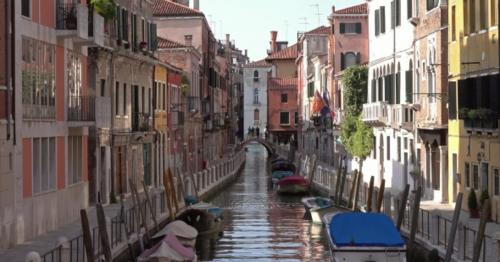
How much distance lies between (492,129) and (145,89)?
61.4 ft

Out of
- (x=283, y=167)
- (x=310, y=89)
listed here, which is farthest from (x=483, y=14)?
(x=310, y=89)

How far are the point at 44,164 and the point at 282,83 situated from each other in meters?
76.5

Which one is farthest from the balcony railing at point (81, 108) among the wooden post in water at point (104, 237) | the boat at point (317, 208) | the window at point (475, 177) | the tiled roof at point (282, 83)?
the tiled roof at point (282, 83)

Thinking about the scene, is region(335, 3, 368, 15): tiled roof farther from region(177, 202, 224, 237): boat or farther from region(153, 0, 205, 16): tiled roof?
region(177, 202, 224, 237): boat

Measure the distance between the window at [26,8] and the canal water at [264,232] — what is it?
7.61 metres

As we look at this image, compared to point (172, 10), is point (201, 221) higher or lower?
lower

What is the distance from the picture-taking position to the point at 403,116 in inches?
1491

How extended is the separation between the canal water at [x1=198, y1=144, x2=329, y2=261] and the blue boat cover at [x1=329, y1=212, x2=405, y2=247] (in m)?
4.05

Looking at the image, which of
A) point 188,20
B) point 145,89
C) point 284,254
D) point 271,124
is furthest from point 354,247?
point 271,124

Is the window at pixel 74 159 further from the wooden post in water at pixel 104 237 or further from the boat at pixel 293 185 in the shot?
the boat at pixel 293 185

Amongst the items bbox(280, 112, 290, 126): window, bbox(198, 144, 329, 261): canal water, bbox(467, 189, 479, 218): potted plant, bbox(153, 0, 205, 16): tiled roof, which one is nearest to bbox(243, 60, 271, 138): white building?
bbox(280, 112, 290, 126): window

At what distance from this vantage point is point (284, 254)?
27.4 meters

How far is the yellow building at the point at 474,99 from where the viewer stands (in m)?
26.7

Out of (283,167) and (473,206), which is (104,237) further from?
(283,167)
